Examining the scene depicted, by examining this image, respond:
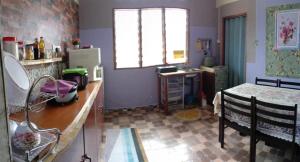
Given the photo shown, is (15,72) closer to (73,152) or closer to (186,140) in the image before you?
(73,152)

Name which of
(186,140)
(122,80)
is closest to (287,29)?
(186,140)

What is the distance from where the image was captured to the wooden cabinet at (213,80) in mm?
4859

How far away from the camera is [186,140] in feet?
11.0

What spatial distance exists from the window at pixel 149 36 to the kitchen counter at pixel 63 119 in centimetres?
324

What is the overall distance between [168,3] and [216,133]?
298 centimetres

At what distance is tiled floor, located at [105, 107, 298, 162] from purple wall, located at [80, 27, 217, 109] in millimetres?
407

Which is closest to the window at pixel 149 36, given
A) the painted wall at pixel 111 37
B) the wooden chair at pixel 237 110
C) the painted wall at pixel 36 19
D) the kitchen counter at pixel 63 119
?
the painted wall at pixel 111 37

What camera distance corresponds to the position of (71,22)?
3727 millimetres

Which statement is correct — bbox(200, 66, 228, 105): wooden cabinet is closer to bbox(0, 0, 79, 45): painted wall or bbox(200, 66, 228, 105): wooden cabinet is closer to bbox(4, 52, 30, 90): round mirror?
bbox(0, 0, 79, 45): painted wall

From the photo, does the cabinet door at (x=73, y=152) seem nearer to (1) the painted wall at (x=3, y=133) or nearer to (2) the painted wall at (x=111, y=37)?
(1) the painted wall at (x=3, y=133)

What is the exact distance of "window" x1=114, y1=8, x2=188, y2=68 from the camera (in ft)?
15.9

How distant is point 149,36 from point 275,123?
338 centimetres

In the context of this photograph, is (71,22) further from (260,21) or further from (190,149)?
(260,21)

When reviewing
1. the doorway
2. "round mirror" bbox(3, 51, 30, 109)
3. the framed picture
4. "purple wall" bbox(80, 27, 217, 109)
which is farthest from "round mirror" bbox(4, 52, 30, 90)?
the doorway
